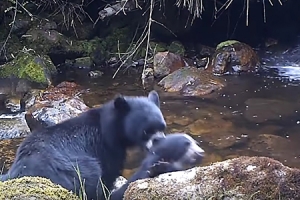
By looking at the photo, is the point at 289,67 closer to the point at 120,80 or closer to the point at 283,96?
the point at 283,96

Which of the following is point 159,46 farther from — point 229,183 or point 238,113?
point 229,183

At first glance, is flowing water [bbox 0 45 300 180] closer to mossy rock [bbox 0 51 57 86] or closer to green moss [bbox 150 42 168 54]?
mossy rock [bbox 0 51 57 86]

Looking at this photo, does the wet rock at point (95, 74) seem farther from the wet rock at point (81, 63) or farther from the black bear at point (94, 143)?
the black bear at point (94, 143)

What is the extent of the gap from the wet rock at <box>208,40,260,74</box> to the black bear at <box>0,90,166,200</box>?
582 centimetres

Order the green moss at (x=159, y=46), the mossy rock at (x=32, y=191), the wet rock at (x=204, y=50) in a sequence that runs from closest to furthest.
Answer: the mossy rock at (x=32, y=191) → the green moss at (x=159, y=46) → the wet rock at (x=204, y=50)

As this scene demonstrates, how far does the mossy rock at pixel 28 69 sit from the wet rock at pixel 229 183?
710 cm

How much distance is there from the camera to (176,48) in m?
11.7

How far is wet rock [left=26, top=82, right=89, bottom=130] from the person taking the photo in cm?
688

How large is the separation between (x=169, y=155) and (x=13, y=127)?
3.90 metres

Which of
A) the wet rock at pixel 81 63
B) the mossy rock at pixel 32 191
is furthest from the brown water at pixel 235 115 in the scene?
the mossy rock at pixel 32 191

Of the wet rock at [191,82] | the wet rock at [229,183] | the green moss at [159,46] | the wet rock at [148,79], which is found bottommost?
the wet rock at [148,79]

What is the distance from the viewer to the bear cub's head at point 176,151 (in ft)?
12.2

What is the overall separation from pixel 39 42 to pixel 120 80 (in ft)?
7.71

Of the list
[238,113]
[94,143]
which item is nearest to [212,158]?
[238,113]
